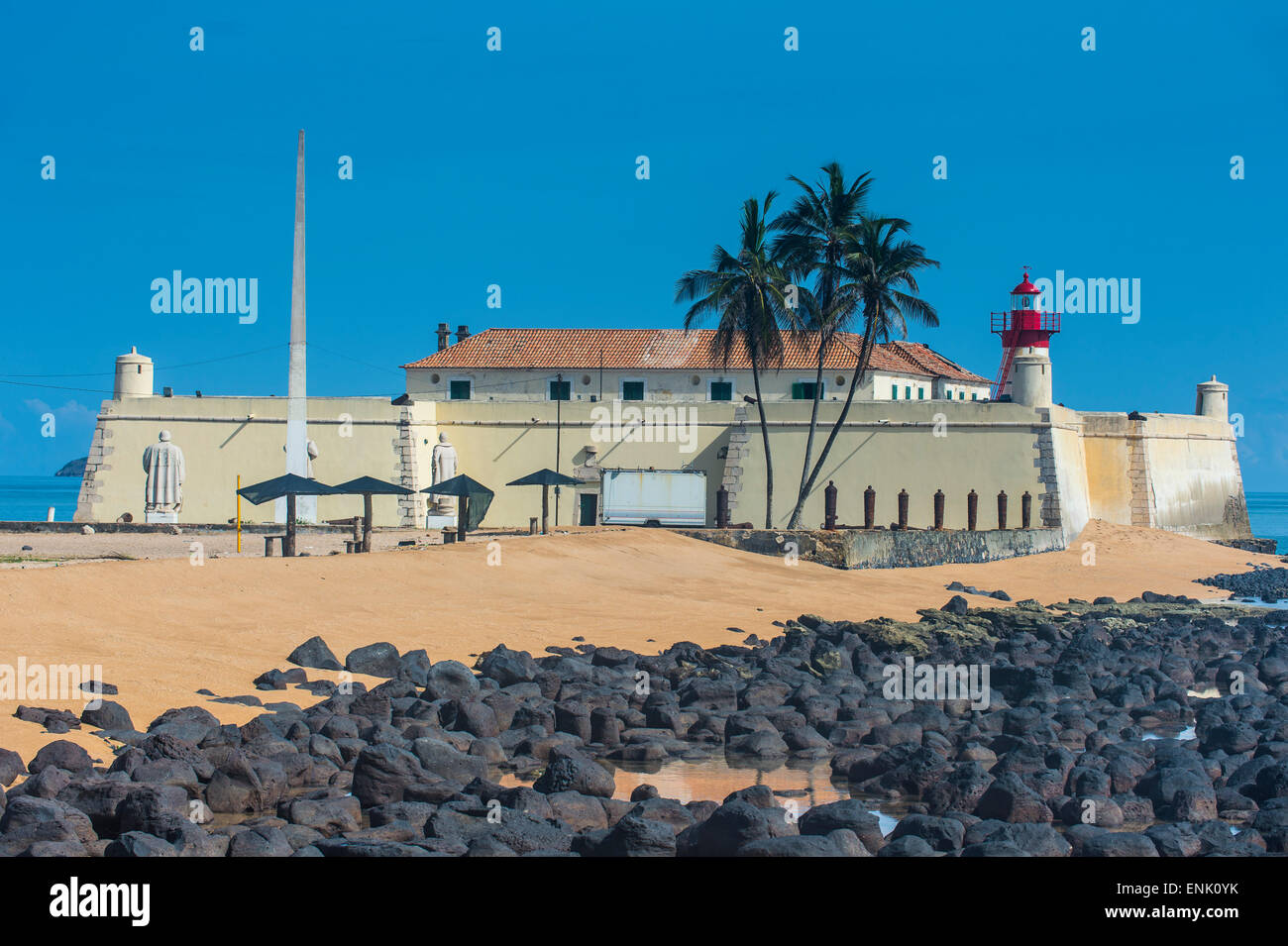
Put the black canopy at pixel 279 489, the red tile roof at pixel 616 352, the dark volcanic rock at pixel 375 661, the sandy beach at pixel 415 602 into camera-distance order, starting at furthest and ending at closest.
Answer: the red tile roof at pixel 616 352 < the black canopy at pixel 279 489 < the dark volcanic rock at pixel 375 661 < the sandy beach at pixel 415 602

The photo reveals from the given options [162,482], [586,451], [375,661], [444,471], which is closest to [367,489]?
[375,661]

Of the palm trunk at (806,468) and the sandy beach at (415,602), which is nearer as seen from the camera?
the sandy beach at (415,602)

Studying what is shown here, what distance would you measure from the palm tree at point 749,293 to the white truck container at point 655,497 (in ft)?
7.98

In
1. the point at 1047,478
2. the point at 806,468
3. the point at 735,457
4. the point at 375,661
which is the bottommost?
the point at 375,661

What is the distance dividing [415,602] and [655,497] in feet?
57.8

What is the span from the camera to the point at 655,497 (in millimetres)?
37531

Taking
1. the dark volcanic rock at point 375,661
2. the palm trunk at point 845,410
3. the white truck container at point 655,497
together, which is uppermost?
the palm trunk at point 845,410

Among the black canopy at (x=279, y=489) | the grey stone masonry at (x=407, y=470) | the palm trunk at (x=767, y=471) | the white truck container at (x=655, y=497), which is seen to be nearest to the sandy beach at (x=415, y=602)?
the black canopy at (x=279, y=489)

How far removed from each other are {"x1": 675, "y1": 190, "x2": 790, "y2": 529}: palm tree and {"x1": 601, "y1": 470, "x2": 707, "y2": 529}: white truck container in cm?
243

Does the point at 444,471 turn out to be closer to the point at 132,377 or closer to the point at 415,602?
the point at 132,377

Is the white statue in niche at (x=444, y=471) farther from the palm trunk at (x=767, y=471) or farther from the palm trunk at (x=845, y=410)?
the palm trunk at (x=845, y=410)

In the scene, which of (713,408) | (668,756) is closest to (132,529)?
(713,408)

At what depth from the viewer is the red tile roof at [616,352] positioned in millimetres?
45938
